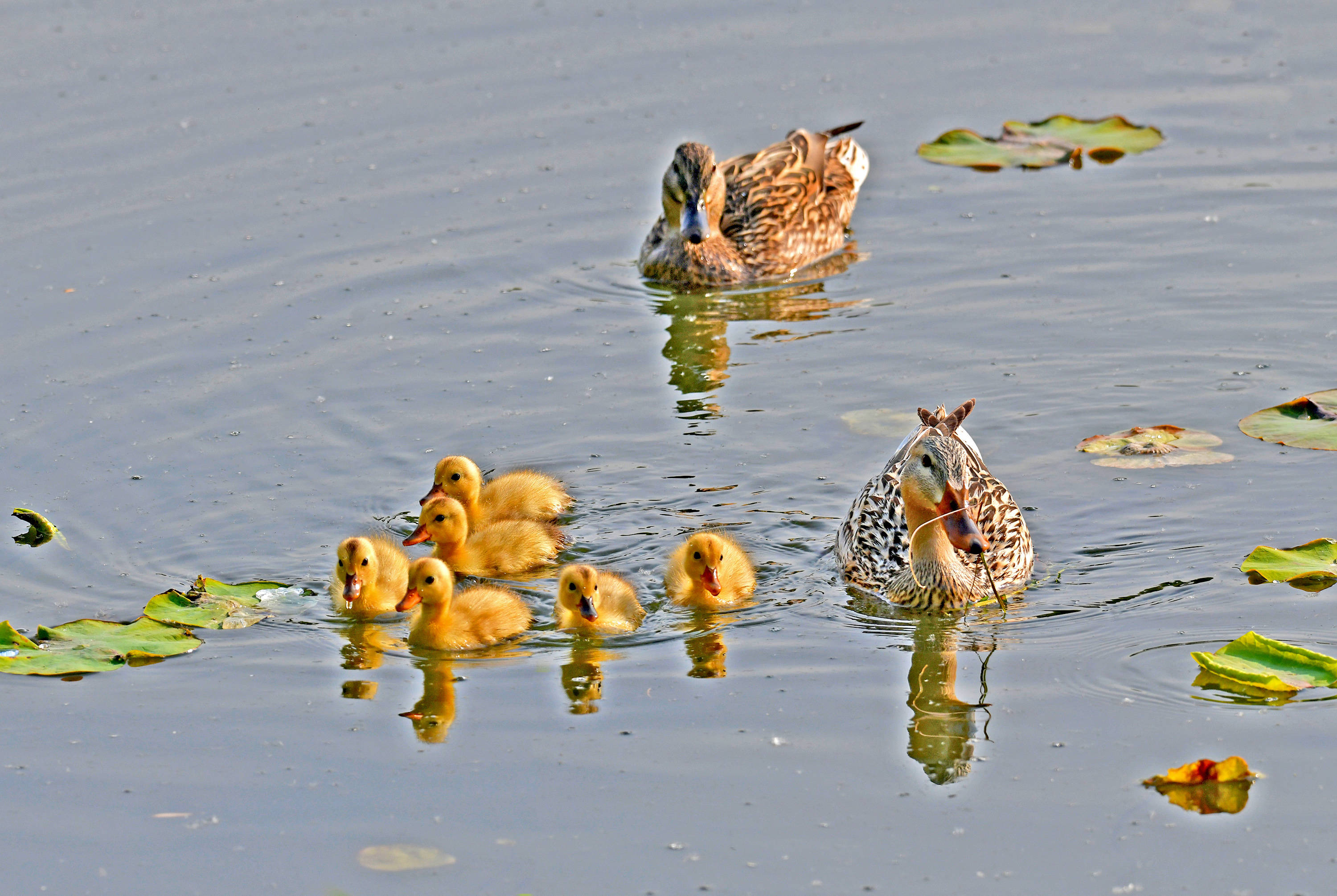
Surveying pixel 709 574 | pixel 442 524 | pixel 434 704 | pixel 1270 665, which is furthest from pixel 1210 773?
pixel 442 524

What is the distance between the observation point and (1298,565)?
7059 mm

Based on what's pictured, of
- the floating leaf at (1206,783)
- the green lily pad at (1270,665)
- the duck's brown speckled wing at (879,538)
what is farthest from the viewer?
the duck's brown speckled wing at (879,538)

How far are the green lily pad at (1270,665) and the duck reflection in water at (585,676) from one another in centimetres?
211

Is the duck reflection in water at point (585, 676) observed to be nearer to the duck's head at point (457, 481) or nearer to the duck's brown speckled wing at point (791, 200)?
the duck's head at point (457, 481)

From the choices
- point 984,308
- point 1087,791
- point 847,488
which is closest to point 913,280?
point 984,308

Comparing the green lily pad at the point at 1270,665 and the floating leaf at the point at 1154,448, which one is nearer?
the green lily pad at the point at 1270,665

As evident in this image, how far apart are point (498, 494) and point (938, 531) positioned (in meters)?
1.95

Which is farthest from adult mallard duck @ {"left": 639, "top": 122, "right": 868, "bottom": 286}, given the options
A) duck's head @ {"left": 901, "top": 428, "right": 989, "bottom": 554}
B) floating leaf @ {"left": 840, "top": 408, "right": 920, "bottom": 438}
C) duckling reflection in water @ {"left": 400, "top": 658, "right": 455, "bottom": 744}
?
duckling reflection in water @ {"left": 400, "top": 658, "right": 455, "bottom": 744}

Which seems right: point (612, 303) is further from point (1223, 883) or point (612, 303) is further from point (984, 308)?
point (1223, 883)

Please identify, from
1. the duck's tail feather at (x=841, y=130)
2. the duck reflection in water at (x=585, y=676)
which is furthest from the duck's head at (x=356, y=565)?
the duck's tail feather at (x=841, y=130)

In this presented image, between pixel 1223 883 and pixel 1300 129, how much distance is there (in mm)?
8022

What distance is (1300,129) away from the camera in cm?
1196

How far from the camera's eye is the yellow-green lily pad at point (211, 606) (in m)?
6.98

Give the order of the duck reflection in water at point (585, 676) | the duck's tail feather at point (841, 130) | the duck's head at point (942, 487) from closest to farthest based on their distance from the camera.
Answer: the duck reflection in water at point (585, 676) → the duck's head at point (942, 487) → the duck's tail feather at point (841, 130)
